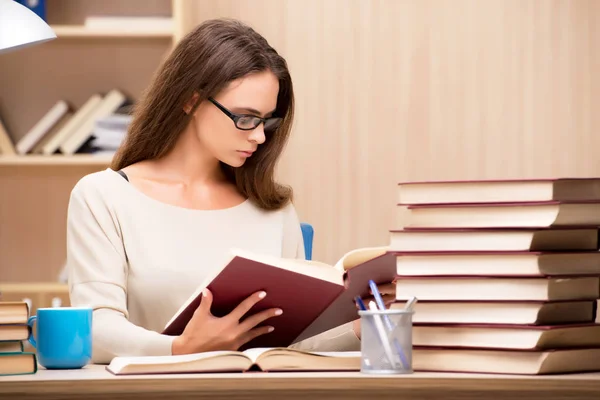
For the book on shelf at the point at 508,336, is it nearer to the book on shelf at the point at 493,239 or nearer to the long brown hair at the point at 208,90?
the book on shelf at the point at 493,239

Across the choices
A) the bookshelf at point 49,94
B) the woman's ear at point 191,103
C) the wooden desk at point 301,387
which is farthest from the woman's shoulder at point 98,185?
the bookshelf at point 49,94

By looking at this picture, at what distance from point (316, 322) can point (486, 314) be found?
0.47 m

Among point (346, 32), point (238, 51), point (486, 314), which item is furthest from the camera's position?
point (346, 32)

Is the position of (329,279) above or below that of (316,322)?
above

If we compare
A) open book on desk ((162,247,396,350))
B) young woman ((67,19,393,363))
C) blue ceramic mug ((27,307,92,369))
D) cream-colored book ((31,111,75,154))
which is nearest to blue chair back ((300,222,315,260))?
young woman ((67,19,393,363))

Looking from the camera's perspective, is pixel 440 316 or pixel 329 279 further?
pixel 329 279

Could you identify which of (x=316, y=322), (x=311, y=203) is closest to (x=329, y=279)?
(x=316, y=322)

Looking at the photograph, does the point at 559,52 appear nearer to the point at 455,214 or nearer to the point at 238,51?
the point at 238,51

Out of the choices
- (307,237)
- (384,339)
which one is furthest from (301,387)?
(307,237)

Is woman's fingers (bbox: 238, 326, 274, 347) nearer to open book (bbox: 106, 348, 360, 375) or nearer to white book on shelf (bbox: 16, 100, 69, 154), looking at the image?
open book (bbox: 106, 348, 360, 375)

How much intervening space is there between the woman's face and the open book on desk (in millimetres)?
549

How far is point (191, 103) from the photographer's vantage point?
77.2 inches

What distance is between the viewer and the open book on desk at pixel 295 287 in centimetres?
122

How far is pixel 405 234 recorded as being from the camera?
109 centimetres
